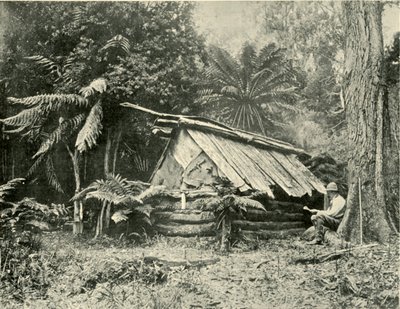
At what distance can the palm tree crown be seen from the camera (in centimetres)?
1623

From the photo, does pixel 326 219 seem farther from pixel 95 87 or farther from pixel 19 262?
pixel 95 87

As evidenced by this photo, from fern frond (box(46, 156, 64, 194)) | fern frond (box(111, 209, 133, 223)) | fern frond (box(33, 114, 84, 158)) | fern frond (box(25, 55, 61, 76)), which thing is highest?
fern frond (box(25, 55, 61, 76))

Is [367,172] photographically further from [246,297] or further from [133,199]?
[133,199]

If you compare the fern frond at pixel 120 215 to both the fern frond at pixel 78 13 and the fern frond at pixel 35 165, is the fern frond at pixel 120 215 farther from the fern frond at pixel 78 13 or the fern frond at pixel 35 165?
the fern frond at pixel 78 13

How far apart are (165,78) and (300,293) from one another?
27.7 ft

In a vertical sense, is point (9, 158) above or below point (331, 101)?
below

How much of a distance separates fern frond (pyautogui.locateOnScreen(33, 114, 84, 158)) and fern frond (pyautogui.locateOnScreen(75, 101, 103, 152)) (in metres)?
0.50

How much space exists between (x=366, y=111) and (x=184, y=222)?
4.79 meters

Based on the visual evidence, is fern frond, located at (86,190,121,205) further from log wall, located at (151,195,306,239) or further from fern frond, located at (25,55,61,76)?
fern frond, located at (25,55,61,76)

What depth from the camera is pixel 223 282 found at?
6441 millimetres

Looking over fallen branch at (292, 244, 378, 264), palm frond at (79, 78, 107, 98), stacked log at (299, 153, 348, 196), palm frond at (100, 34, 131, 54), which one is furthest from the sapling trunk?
stacked log at (299, 153, 348, 196)

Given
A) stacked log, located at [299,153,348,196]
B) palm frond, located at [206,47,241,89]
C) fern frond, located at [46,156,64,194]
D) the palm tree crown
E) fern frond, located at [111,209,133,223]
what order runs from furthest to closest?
the palm tree crown
palm frond, located at [206,47,241,89]
stacked log, located at [299,153,348,196]
fern frond, located at [46,156,64,194]
fern frond, located at [111,209,133,223]

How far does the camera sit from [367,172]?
26.6ft

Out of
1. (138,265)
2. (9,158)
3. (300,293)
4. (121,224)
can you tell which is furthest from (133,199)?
(300,293)
